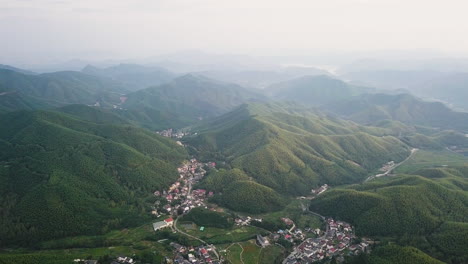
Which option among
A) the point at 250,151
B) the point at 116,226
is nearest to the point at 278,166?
the point at 250,151

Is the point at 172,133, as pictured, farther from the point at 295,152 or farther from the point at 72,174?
the point at 72,174

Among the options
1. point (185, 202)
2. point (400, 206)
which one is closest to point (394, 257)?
point (400, 206)

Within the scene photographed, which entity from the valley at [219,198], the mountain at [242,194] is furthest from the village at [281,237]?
the mountain at [242,194]

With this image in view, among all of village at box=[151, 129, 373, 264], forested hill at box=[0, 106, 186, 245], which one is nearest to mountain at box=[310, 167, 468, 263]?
village at box=[151, 129, 373, 264]

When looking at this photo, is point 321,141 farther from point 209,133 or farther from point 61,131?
point 61,131

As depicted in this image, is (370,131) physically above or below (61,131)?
below
